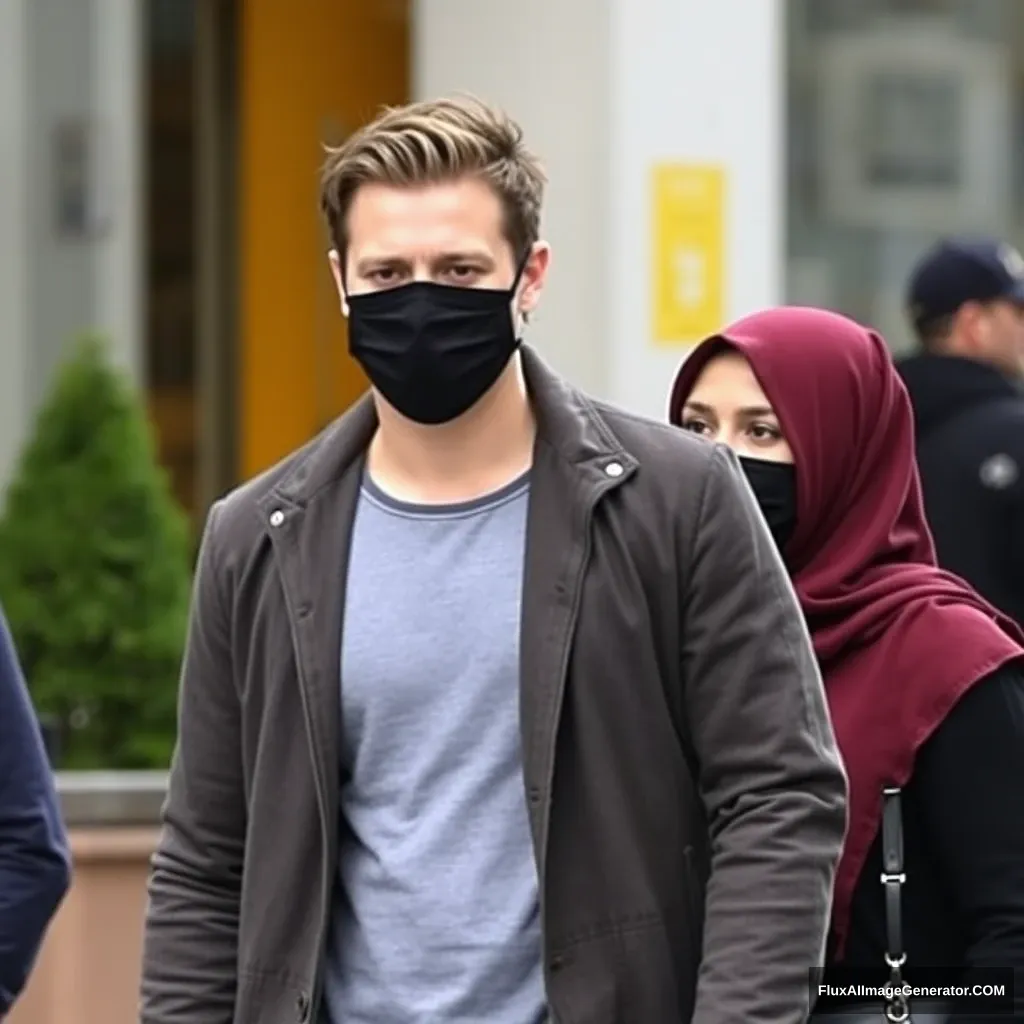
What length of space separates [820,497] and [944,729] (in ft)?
1.14

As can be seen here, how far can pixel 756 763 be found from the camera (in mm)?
2918

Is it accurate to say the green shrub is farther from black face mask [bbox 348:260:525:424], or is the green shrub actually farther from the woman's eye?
black face mask [bbox 348:260:525:424]

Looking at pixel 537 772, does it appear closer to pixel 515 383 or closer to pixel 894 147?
pixel 515 383

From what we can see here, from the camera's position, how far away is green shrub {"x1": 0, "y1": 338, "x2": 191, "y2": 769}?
6473 mm

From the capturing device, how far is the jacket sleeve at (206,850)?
10.2 ft

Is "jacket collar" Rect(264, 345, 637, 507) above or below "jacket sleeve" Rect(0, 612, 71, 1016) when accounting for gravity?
above

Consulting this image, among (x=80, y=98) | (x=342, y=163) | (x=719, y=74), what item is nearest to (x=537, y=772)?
(x=342, y=163)

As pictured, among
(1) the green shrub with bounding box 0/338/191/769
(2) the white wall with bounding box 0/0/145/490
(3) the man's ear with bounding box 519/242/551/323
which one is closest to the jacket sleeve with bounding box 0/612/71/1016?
(3) the man's ear with bounding box 519/242/551/323

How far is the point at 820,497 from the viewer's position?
330cm

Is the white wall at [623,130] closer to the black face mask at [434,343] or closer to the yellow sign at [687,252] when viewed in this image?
the yellow sign at [687,252]

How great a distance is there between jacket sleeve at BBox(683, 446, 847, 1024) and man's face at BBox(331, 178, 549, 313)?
0.33m

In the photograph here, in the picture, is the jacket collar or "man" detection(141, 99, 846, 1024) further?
the jacket collar

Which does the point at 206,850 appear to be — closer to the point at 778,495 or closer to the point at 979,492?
the point at 778,495

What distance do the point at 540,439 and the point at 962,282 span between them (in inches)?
131
